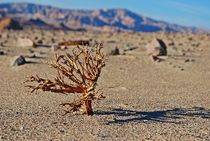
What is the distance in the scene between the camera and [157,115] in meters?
6.80

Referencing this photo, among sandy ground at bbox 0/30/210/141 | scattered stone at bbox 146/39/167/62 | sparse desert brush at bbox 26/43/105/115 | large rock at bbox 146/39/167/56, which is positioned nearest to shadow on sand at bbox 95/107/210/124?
sandy ground at bbox 0/30/210/141

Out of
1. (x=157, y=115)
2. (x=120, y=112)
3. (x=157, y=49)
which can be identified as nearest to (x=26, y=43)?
(x=157, y=49)

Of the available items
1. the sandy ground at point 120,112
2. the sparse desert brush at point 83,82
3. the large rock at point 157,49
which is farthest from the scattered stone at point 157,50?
the sparse desert brush at point 83,82

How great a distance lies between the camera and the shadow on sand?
21.2 ft

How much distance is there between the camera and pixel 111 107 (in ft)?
23.9

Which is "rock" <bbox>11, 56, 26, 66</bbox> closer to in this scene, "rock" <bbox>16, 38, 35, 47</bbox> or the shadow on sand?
the shadow on sand

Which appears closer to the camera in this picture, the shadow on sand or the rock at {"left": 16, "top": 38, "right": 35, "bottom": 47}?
the shadow on sand

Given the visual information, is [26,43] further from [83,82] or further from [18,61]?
[83,82]

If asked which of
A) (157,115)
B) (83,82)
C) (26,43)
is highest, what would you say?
(83,82)

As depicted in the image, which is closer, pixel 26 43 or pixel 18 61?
pixel 18 61

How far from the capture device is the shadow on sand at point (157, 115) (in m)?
6.47

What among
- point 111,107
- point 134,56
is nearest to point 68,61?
point 111,107

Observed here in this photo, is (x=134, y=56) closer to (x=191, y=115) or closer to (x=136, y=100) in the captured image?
(x=136, y=100)

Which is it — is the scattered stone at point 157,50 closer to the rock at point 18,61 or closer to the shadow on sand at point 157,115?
the rock at point 18,61
